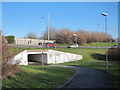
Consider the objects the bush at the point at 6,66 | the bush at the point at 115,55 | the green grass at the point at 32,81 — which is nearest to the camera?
the green grass at the point at 32,81

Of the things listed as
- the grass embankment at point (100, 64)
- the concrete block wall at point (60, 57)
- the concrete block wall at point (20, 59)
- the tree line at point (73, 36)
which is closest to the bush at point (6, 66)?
the concrete block wall at point (20, 59)

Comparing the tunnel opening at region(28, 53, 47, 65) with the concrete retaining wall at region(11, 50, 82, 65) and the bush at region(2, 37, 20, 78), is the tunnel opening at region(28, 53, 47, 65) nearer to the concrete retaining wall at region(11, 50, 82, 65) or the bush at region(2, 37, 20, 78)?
the concrete retaining wall at region(11, 50, 82, 65)

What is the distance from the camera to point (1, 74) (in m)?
9.13

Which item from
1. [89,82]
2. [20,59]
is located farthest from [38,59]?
[89,82]

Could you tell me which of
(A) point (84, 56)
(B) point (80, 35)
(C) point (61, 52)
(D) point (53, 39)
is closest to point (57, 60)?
(C) point (61, 52)

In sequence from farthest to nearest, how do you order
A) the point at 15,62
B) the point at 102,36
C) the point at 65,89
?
the point at 102,36 → the point at 15,62 → the point at 65,89

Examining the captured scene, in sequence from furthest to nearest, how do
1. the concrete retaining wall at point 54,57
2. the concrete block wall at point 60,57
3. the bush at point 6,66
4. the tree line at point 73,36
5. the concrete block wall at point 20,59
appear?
the tree line at point 73,36 < the concrete block wall at point 60,57 < the concrete retaining wall at point 54,57 < the concrete block wall at point 20,59 < the bush at point 6,66

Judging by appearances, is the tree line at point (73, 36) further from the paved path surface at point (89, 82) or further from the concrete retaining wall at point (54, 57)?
the paved path surface at point (89, 82)

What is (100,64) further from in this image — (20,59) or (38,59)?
(20,59)

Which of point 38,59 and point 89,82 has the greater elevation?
point 89,82

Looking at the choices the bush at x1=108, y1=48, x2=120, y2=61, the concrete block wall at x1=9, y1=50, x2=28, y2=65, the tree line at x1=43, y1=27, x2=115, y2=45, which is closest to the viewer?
the concrete block wall at x1=9, y1=50, x2=28, y2=65

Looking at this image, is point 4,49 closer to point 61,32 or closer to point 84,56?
point 84,56

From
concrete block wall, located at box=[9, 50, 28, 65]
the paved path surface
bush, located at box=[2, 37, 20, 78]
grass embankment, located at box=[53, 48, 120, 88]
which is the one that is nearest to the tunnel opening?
grass embankment, located at box=[53, 48, 120, 88]

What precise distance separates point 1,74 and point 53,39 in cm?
5845
